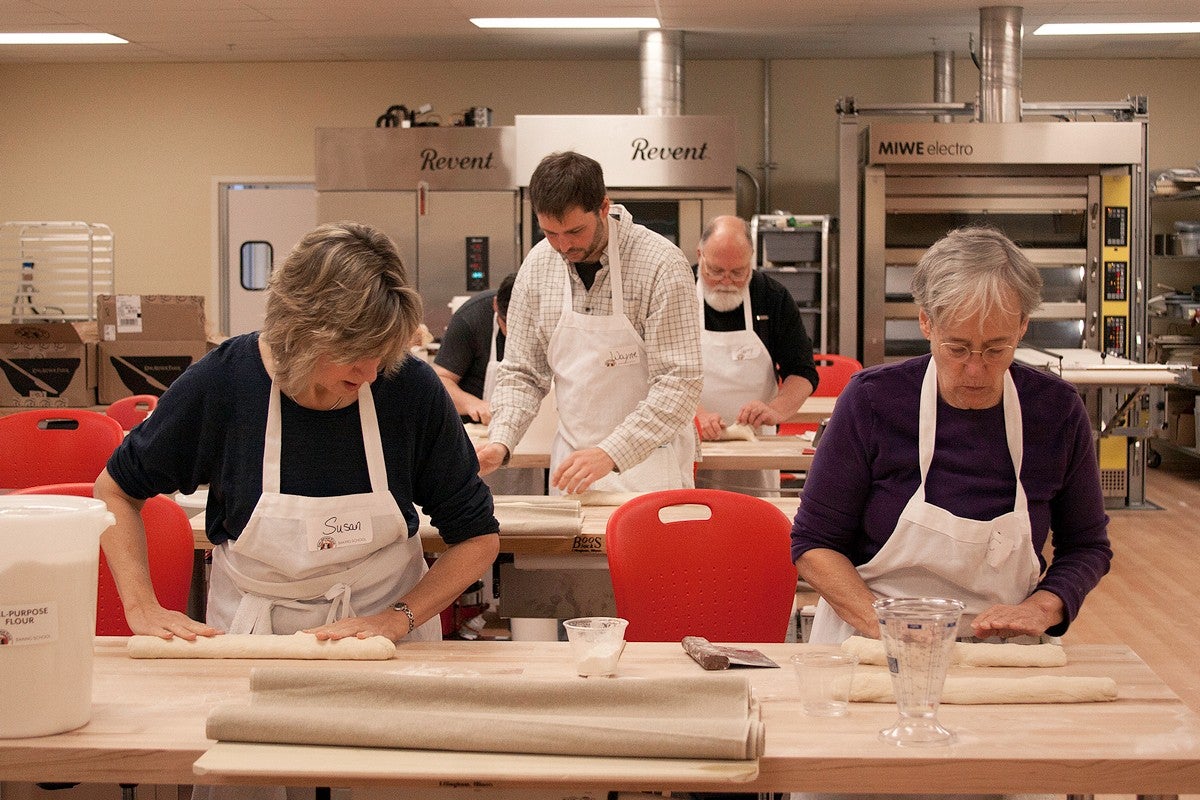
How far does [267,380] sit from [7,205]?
30.2ft

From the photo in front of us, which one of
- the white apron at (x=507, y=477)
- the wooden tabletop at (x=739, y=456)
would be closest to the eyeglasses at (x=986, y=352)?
the wooden tabletop at (x=739, y=456)

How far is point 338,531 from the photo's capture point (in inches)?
84.1

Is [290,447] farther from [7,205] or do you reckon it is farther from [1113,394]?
[7,205]

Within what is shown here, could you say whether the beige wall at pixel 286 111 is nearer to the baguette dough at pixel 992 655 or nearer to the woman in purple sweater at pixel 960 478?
the woman in purple sweater at pixel 960 478

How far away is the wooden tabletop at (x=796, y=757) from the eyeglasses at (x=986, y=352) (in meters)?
0.57

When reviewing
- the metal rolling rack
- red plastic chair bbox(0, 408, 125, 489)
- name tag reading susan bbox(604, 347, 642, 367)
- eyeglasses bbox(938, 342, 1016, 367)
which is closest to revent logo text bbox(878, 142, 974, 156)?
name tag reading susan bbox(604, 347, 642, 367)

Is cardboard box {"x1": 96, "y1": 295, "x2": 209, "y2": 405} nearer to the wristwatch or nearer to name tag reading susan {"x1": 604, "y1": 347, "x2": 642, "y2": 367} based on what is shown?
name tag reading susan {"x1": 604, "y1": 347, "x2": 642, "y2": 367}

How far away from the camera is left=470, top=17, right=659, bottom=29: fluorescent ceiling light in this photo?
27.1 ft

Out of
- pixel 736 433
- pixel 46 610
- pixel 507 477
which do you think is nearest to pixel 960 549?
pixel 46 610

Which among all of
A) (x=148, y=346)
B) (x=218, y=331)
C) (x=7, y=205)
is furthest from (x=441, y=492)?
(x=7, y=205)

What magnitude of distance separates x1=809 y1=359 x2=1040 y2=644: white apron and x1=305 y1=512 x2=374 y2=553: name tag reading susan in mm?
878

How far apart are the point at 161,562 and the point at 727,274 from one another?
2644mm

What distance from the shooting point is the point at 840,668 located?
172 cm

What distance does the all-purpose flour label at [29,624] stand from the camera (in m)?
1.57
